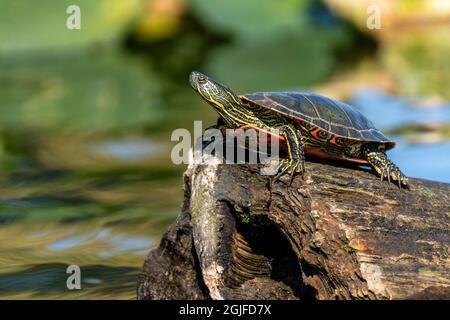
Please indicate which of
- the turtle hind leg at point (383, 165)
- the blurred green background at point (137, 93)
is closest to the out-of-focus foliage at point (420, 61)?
the blurred green background at point (137, 93)

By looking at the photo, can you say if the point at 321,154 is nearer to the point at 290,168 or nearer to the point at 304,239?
the point at 290,168

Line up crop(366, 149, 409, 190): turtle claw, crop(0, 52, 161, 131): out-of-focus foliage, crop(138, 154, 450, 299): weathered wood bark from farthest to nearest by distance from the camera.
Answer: crop(0, 52, 161, 131): out-of-focus foliage, crop(366, 149, 409, 190): turtle claw, crop(138, 154, 450, 299): weathered wood bark

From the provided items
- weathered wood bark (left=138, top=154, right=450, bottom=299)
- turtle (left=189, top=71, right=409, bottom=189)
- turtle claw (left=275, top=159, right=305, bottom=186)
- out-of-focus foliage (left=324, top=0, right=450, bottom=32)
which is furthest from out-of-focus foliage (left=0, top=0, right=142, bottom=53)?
turtle claw (left=275, top=159, right=305, bottom=186)

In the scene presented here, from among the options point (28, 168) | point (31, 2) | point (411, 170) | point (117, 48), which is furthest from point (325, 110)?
point (117, 48)

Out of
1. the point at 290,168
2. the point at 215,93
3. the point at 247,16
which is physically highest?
the point at 247,16

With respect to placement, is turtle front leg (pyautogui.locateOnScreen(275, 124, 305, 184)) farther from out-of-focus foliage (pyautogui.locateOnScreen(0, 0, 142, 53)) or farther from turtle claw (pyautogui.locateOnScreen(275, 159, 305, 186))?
out-of-focus foliage (pyautogui.locateOnScreen(0, 0, 142, 53))

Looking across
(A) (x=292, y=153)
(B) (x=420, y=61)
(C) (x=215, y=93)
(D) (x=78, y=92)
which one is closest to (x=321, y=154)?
(A) (x=292, y=153)

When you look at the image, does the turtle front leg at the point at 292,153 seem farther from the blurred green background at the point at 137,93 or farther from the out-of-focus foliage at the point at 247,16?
the out-of-focus foliage at the point at 247,16
